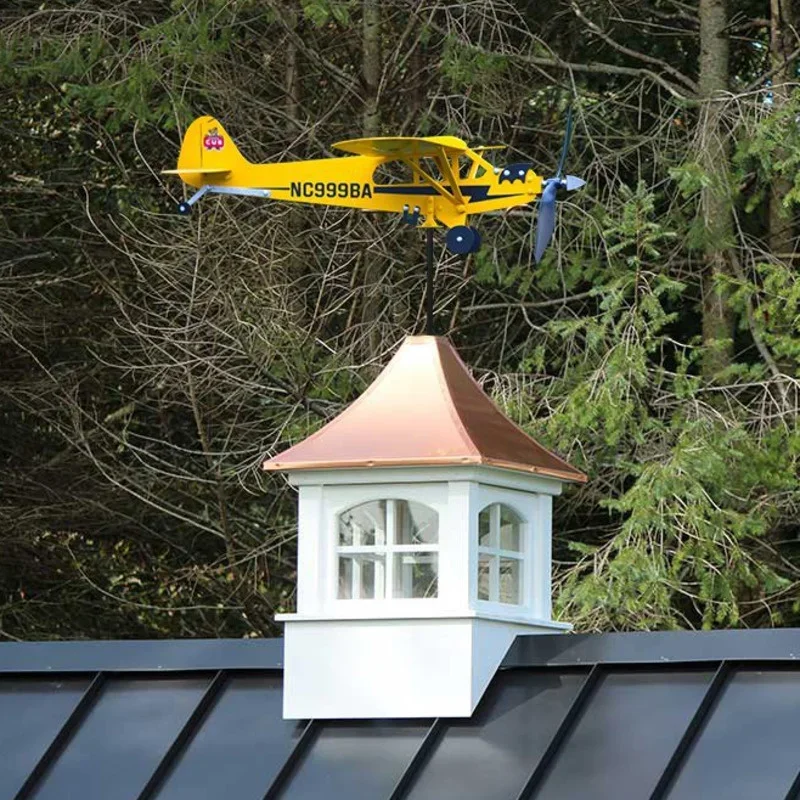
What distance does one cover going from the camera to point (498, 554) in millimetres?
7660

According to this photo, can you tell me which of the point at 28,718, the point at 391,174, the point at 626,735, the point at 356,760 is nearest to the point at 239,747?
the point at 356,760

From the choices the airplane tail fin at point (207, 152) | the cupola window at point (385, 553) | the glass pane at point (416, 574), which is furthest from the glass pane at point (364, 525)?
the airplane tail fin at point (207, 152)

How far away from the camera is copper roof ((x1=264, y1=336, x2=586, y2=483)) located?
7434mm

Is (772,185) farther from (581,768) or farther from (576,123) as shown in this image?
(581,768)

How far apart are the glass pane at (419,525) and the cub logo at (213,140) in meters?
3.23

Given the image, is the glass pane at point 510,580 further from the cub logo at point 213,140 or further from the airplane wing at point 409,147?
the cub logo at point 213,140

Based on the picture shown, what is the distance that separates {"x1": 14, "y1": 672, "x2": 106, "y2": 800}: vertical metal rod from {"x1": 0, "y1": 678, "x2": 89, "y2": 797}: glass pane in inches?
0.7

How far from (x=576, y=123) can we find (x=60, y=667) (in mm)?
8304

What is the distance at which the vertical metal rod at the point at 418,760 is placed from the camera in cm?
713

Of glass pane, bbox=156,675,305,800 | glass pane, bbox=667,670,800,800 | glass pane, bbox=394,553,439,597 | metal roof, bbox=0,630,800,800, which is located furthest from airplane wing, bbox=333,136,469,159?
glass pane, bbox=667,670,800,800

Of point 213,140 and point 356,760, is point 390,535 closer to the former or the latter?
point 356,760

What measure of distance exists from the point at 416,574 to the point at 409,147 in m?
1.75

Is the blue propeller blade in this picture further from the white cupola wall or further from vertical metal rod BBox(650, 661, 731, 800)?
vertical metal rod BBox(650, 661, 731, 800)

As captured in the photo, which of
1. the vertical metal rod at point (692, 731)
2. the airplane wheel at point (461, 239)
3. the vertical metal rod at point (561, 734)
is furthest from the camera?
the airplane wheel at point (461, 239)
